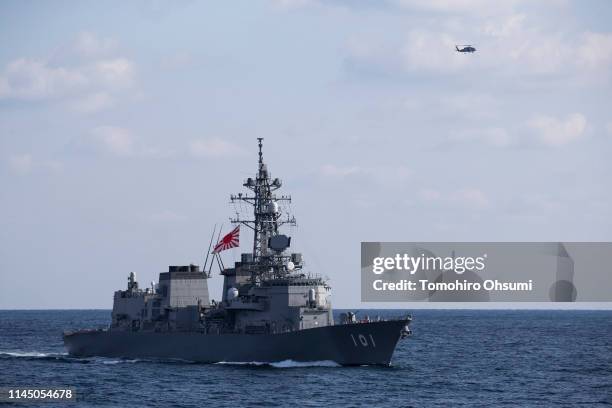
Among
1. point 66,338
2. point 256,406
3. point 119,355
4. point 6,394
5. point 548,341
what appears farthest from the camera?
point 548,341

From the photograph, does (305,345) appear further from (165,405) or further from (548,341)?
(548,341)

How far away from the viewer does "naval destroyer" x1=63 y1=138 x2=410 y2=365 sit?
174 ft

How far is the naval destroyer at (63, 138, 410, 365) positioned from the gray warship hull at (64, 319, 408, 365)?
0.05 metres

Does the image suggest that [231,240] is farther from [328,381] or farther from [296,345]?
[328,381]

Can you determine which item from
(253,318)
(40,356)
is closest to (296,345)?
(253,318)

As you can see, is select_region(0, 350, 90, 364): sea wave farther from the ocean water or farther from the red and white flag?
the red and white flag

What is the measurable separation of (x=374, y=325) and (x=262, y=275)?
9.54m

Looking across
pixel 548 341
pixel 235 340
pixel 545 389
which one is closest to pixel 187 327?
pixel 235 340

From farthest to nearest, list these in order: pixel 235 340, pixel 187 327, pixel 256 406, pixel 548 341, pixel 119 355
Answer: pixel 548 341, pixel 119 355, pixel 187 327, pixel 235 340, pixel 256 406

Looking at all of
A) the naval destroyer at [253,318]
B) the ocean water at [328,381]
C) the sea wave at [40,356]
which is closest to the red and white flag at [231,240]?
the naval destroyer at [253,318]

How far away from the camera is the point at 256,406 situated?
42.7m

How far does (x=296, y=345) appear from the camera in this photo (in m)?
53.4

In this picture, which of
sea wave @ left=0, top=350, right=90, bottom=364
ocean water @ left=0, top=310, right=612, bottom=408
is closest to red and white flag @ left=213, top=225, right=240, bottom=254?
ocean water @ left=0, top=310, right=612, bottom=408

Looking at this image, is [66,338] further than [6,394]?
Yes
